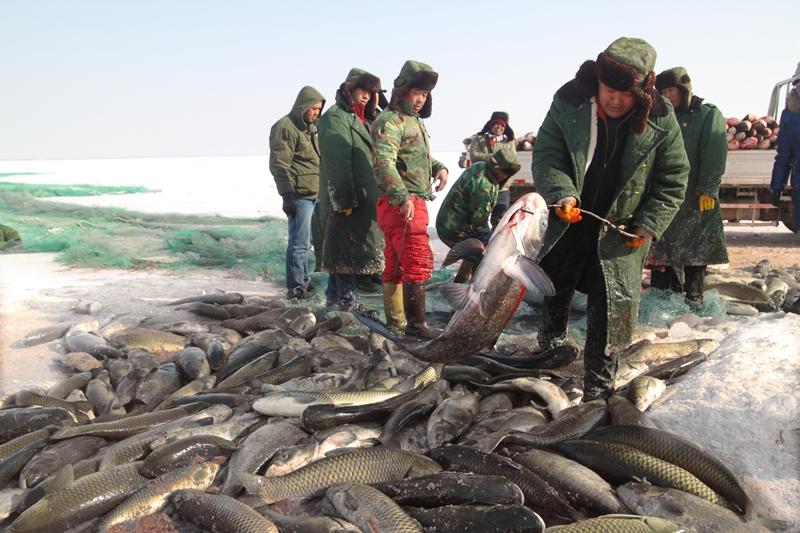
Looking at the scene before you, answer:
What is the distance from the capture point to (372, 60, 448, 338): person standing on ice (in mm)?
5625

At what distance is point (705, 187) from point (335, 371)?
14.6 ft

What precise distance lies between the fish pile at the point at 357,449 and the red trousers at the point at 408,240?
69cm

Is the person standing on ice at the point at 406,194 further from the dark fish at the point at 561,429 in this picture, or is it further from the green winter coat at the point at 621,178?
the dark fish at the point at 561,429

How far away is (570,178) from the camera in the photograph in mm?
4145

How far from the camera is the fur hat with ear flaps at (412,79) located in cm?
570

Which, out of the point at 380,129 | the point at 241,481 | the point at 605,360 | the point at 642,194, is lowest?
the point at 241,481

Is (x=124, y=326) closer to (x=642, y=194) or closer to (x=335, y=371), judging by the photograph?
(x=335, y=371)

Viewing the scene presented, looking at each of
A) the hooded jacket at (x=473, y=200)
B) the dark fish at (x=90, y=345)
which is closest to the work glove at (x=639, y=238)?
the hooded jacket at (x=473, y=200)

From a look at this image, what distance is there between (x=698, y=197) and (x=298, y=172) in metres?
4.45

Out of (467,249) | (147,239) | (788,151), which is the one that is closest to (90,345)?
(467,249)

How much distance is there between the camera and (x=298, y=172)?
784 cm

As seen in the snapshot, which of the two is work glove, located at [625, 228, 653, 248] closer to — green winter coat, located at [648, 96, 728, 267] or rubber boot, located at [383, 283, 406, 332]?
rubber boot, located at [383, 283, 406, 332]

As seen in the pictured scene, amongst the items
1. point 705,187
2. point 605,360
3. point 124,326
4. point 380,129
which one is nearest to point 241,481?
point 605,360

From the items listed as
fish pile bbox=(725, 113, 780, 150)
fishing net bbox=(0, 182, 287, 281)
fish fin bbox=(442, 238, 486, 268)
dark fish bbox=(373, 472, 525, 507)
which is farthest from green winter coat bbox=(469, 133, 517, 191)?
dark fish bbox=(373, 472, 525, 507)
